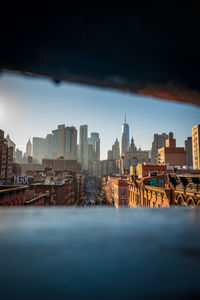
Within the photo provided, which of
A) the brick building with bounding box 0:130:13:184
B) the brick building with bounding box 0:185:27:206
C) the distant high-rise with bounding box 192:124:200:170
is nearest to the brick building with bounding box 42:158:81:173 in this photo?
the brick building with bounding box 0:130:13:184

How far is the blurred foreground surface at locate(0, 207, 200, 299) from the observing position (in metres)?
1.41

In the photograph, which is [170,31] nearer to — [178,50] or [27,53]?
[178,50]

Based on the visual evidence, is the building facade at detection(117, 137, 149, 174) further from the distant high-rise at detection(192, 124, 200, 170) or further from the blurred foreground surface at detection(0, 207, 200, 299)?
the blurred foreground surface at detection(0, 207, 200, 299)

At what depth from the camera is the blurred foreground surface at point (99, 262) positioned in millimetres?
1412

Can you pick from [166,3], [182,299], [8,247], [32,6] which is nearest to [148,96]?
[166,3]

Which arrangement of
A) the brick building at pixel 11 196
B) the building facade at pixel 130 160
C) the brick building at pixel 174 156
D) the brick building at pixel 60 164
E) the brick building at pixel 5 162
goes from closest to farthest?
1. the brick building at pixel 11 196
2. the brick building at pixel 5 162
3. the brick building at pixel 174 156
4. the building facade at pixel 130 160
5. the brick building at pixel 60 164

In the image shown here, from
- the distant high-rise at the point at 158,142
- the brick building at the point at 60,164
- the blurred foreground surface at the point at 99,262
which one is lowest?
the blurred foreground surface at the point at 99,262

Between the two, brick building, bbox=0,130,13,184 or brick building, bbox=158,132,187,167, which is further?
brick building, bbox=158,132,187,167

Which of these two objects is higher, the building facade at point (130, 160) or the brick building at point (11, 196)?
the building facade at point (130, 160)

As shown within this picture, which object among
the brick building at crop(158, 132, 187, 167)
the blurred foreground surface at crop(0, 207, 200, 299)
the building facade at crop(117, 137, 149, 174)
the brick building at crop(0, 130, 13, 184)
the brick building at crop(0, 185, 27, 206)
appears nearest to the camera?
the blurred foreground surface at crop(0, 207, 200, 299)

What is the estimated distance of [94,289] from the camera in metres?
1.42

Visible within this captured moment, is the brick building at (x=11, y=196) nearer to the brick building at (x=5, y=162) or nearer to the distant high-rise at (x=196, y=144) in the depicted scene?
the brick building at (x=5, y=162)

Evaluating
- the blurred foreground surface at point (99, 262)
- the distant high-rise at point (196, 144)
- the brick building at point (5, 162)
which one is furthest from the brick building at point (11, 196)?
the distant high-rise at point (196, 144)

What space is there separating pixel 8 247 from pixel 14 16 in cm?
235
